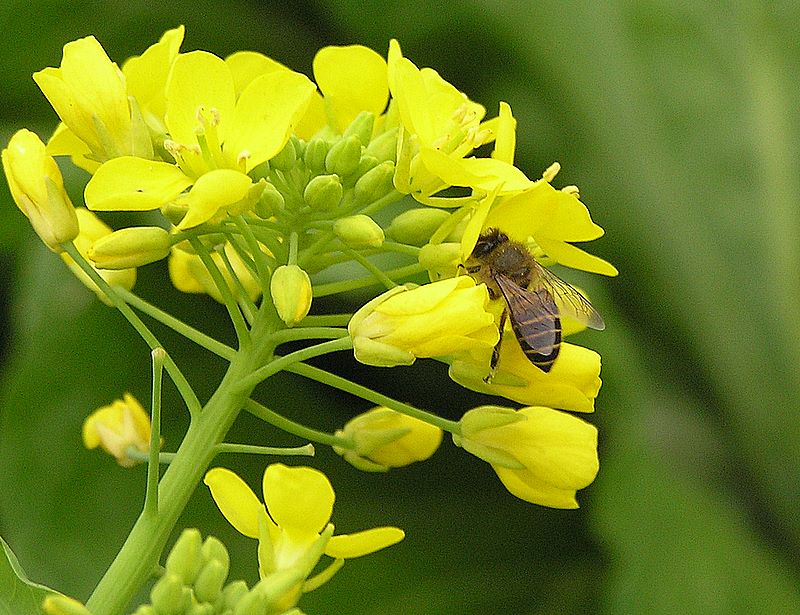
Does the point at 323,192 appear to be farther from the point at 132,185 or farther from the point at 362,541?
the point at 362,541

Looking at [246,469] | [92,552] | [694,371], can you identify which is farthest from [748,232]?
[92,552]

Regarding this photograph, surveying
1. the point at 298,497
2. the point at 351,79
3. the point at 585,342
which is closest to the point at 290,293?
the point at 298,497

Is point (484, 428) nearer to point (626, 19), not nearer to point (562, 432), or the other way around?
point (562, 432)

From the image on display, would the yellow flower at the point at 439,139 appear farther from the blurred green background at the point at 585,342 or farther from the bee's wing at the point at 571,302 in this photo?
the blurred green background at the point at 585,342

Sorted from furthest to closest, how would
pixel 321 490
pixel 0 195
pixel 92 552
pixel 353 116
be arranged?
pixel 0 195 → pixel 92 552 → pixel 353 116 → pixel 321 490

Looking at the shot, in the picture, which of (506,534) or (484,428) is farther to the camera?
(506,534)

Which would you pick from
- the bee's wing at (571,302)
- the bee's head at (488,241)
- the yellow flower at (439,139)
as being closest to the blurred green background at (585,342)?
the bee's wing at (571,302)
